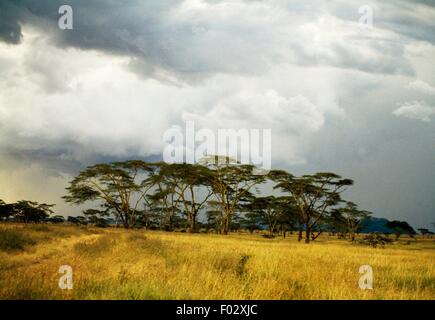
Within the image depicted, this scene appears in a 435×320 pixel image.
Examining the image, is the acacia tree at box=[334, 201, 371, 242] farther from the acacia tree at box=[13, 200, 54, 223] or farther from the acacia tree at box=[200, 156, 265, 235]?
the acacia tree at box=[13, 200, 54, 223]

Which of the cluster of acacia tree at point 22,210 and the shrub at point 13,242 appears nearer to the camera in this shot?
the shrub at point 13,242

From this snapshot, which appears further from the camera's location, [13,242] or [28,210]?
[28,210]

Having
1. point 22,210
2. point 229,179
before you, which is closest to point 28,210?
point 22,210

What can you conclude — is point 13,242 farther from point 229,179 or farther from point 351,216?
point 351,216

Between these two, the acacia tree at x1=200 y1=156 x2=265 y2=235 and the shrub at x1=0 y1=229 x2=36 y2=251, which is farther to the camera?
the acacia tree at x1=200 y1=156 x2=265 y2=235

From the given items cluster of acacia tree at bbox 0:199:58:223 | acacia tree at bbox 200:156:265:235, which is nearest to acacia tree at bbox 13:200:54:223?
cluster of acacia tree at bbox 0:199:58:223

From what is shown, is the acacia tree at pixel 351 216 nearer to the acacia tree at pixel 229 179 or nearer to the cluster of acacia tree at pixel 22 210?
the acacia tree at pixel 229 179

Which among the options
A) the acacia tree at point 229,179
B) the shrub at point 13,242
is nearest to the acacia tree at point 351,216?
the acacia tree at point 229,179

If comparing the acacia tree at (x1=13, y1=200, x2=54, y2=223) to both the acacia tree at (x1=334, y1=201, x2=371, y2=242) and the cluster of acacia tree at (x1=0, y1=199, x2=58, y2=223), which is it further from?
the acacia tree at (x1=334, y1=201, x2=371, y2=242)

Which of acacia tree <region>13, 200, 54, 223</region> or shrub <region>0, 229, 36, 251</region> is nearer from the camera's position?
shrub <region>0, 229, 36, 251</region>

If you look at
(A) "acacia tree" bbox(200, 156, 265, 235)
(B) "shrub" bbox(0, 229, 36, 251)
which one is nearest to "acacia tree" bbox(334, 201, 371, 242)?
(A) "acacia tree" bbox(200, 156, 265, 235)
